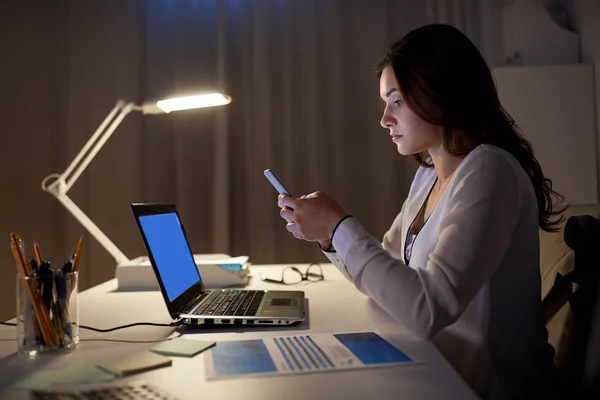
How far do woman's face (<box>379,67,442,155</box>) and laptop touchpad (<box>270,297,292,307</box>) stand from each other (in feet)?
1.28

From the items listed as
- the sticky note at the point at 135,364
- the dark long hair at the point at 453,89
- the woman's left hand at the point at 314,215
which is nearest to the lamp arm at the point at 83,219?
the woman's left hand at the point at 314,215

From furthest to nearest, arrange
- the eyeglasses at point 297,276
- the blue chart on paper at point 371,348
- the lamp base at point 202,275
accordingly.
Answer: the eyeglasses at point 297,276 → the lamp base at point 202,275 → the blue chart on paper at point 371,348

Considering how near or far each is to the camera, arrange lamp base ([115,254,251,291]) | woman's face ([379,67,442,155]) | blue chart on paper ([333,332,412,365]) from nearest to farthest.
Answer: blue chart on paper ([333,332,412,365]) < woman's face ([379,67,442,155]) < lamp base ([115,254,251,291])

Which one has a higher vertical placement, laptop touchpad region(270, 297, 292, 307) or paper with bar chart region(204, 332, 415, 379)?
laptop touchpad region(270, 297, 292, 307)

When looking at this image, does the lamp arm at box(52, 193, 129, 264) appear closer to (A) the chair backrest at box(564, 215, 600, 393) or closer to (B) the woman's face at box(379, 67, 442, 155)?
(B) the woman's face at box(379, 67, 442, 155)

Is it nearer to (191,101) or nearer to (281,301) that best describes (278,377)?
(281,301)

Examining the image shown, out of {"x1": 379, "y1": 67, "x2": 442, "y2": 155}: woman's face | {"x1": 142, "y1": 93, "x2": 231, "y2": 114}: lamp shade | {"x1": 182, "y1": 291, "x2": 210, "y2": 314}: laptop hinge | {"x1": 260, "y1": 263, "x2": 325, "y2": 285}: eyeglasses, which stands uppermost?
{"x1": 142, "y1": 93, "x2": 231, "y2": 114}: lamp shade

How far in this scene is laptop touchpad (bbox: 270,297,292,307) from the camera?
104 cm

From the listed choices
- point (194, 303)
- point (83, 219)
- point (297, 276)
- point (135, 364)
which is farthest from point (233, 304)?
point (83, 219)

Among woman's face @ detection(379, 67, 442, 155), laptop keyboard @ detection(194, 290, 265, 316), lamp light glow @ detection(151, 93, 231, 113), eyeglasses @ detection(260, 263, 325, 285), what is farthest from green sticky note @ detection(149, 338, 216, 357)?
lamp light glow @ detection(151, 93, 231, 113)

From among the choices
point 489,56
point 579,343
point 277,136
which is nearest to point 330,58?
point 277,136

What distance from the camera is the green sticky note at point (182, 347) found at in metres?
0.74

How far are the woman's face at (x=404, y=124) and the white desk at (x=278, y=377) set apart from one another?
35 cm

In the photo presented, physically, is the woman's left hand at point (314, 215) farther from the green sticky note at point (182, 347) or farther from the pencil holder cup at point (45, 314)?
the pencil holder cup at point (45, 314)
